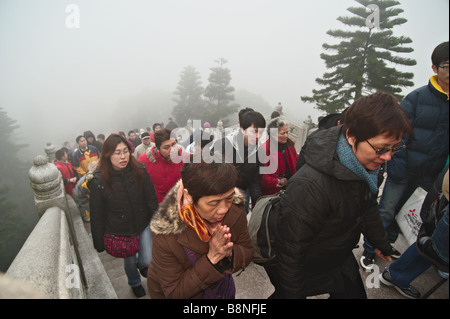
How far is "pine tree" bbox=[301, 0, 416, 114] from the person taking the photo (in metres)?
15.4

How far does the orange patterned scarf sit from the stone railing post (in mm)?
2845

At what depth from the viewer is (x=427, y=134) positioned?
7.46 feet

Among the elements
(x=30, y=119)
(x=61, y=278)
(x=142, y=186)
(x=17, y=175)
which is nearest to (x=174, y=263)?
(x=61, y=278)

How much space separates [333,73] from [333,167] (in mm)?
19802

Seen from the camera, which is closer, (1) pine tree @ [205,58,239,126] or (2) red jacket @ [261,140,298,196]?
(2) red jacket @ [261,140,298,196]

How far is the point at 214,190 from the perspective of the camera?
1311 mm

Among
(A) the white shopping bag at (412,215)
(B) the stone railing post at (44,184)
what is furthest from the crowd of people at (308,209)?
(B) the stone railing post at (44,184)

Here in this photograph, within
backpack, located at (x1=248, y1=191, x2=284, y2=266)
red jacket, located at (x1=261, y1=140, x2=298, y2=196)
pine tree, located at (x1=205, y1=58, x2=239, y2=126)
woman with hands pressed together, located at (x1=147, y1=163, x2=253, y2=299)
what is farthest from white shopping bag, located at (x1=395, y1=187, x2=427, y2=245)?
pine tree, located at (x1=205, y1=58, x2=239, y2=126)

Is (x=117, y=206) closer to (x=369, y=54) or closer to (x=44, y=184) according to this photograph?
(x=44, y=184)

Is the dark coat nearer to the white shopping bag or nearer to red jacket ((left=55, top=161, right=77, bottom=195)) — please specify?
the white shopping bag

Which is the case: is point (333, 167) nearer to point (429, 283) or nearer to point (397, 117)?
point (397, 117)

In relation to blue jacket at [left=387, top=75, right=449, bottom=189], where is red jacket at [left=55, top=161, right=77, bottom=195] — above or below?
below

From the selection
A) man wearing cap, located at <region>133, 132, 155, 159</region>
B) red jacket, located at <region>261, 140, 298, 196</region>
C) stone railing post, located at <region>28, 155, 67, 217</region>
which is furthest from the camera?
man wearing cap, located at <region>133, 132, 155, 159</region>

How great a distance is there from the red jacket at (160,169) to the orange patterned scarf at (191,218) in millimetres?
1956
